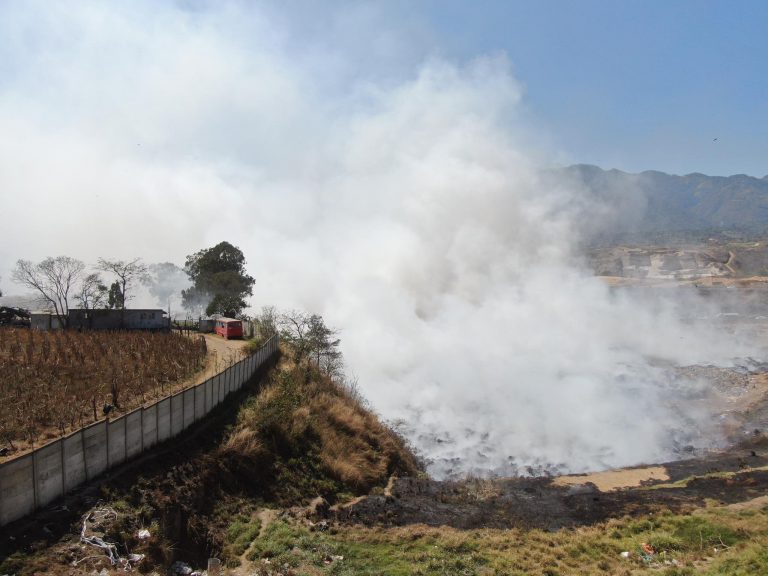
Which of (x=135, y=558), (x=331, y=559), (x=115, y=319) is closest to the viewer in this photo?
(x=135, y=558)

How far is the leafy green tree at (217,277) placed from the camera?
172ft

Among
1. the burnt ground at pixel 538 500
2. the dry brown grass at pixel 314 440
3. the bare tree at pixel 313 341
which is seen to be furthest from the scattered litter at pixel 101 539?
the bare tree at pixel 313 341

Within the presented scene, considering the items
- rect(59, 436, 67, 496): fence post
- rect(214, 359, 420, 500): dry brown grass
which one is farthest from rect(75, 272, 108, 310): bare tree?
rect(59, 436, 67, 496): fence post

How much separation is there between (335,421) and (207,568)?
468 inches

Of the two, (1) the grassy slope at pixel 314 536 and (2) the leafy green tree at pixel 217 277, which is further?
(2) the leafy green tree at pixel 217 277

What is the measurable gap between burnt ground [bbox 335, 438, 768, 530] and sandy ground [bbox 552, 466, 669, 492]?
0.45m

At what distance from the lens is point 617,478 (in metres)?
23.5

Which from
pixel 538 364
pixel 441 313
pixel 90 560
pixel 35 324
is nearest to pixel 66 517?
pixel 90 560

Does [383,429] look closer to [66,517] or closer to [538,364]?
[66,517]

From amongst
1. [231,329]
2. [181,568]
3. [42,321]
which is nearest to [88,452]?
[181,568]

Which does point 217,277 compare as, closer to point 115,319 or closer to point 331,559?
point 115,319

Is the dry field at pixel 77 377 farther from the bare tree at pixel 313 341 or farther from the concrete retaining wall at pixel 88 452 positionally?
the bare tree at pixel 313 341

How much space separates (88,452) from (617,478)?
22.1 m

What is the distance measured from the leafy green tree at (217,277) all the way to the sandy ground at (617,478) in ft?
118
